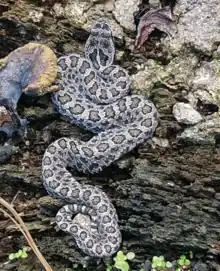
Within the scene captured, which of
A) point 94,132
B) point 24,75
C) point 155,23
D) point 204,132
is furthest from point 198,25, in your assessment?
point 24,75


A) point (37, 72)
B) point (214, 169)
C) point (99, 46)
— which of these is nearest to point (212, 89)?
point (214, 169)

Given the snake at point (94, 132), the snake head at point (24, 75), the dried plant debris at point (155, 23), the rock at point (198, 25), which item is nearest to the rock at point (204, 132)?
the snake at point (94, 132)

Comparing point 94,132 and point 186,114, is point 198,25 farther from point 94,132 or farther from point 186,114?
point 94,132

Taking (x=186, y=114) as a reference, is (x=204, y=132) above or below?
below

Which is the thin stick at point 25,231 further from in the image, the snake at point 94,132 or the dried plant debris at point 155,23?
the dried plant debris at point 155,23

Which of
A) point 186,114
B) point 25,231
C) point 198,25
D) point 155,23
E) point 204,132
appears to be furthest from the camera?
point 155,23

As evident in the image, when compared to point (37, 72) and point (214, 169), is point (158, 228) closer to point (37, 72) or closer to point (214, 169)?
point (214, 169)

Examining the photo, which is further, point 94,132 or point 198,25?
point 94,132

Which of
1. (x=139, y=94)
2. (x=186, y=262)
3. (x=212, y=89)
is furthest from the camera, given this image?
(x=139, y=94)
